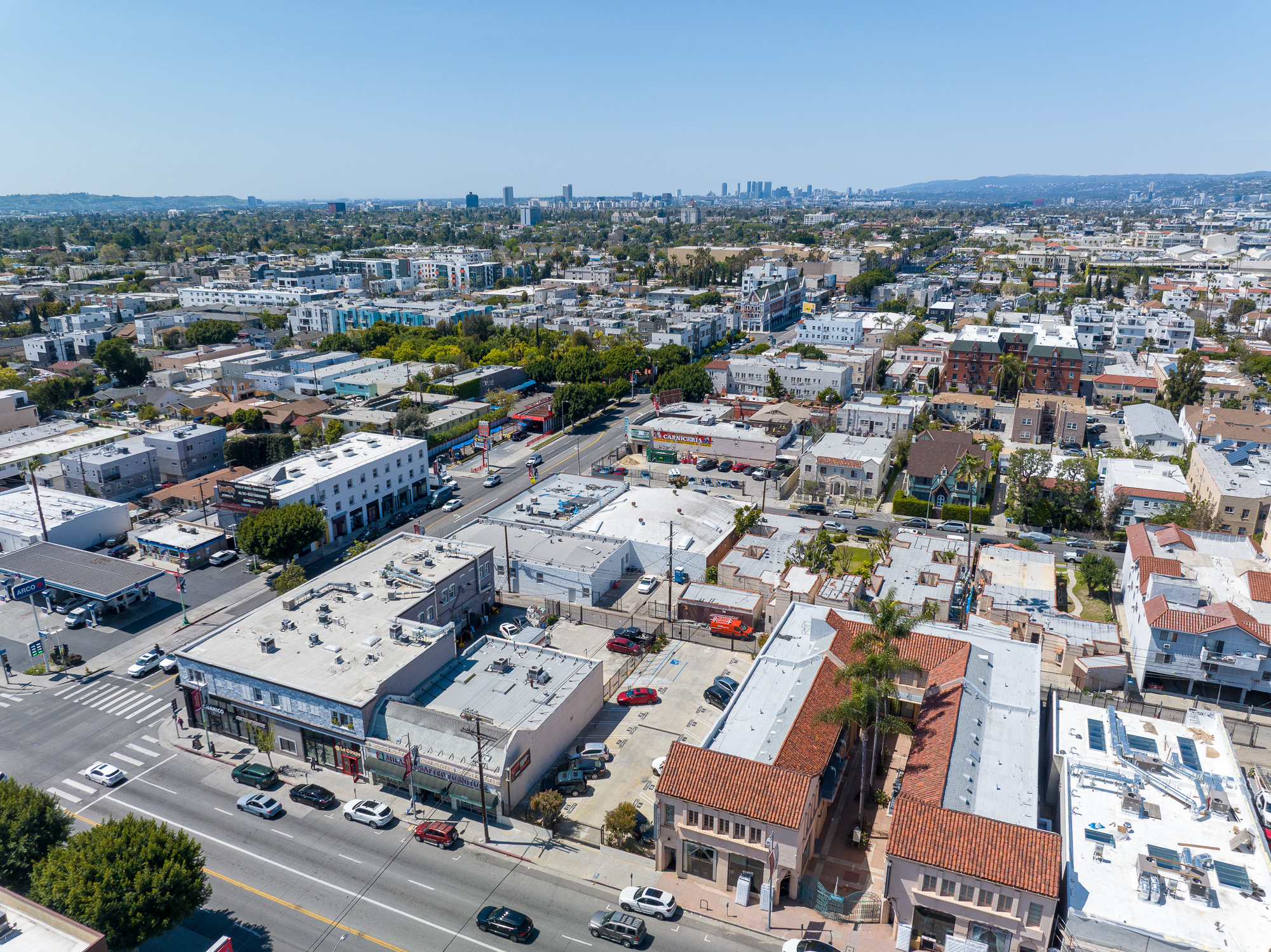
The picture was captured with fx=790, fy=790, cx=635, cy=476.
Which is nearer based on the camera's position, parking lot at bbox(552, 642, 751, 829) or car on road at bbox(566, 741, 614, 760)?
parking lot at bbox(552, 642, 751, 829)

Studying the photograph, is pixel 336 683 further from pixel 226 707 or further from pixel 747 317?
pixel 747 317

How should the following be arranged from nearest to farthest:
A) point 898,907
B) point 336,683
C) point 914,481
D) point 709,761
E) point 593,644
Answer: point 898,907
point 709,761
point 336,683
point 593,644
point 914,481

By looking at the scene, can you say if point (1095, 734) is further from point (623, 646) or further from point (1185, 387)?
point (1185, 387)

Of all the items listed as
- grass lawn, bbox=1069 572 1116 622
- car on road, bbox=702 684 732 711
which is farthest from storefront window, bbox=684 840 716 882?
grass lawn, bbox=1069 572 1116 622

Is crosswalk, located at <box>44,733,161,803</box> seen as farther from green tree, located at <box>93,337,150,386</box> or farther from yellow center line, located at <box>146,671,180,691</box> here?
green tree, located at <box>93,337,150,386</box>

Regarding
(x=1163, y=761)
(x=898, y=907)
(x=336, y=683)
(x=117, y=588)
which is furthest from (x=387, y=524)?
(x=1163, y=761)

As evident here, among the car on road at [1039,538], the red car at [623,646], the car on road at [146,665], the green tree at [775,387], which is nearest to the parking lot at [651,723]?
the red car at [623,646]
